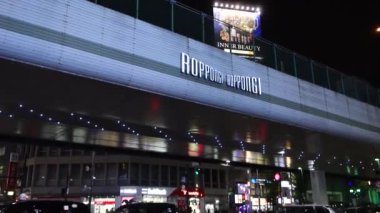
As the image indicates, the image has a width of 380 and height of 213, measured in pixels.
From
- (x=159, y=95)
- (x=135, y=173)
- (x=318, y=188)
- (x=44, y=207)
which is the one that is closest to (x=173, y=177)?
(x=135, y=173)

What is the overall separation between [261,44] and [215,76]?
4.98m

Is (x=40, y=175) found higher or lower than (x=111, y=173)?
higher

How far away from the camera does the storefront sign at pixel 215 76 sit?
1638cm

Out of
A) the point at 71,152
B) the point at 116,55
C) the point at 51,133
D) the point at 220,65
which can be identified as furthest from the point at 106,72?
the point at 71,152

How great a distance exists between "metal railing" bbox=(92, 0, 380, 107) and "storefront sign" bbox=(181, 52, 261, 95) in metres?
1.27

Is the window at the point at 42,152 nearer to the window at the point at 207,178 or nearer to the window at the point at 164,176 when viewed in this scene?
the window at the point at 164,176

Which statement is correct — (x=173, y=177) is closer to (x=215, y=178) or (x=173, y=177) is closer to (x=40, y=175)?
(x=215, y=178)

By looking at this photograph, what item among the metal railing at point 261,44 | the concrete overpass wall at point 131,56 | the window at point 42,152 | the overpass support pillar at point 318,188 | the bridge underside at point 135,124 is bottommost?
the overpass support pillar at point 318,188

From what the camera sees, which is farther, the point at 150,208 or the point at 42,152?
the point at 42,152

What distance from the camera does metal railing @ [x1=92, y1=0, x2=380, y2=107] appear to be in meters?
16.0

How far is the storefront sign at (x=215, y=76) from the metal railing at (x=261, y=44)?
1.27 metres

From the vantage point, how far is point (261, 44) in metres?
21.2

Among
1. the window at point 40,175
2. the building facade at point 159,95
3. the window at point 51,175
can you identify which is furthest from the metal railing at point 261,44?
the window at point 40,175

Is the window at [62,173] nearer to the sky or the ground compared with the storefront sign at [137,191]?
nearer to the sky
